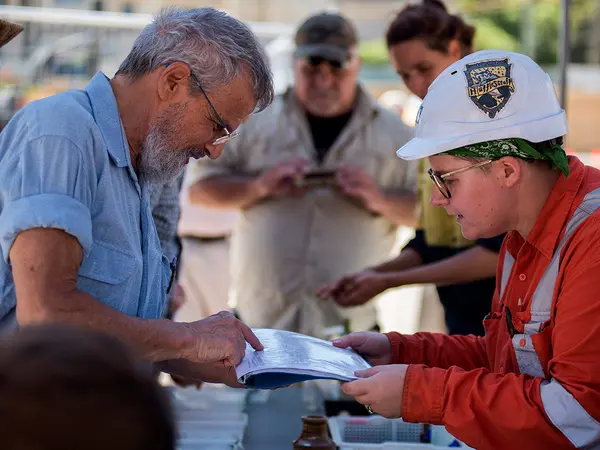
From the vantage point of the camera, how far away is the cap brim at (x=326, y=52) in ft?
14.4

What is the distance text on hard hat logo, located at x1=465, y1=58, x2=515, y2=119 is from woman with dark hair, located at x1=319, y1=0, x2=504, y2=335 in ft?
4.37

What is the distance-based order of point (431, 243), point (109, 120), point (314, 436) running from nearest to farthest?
1. point (109, 120)
2. point (314, 436)
3. point (431, 243)

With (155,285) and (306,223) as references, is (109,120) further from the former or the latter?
(306,223)

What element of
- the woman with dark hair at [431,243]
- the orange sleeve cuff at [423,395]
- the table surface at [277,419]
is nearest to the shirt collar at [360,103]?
the woman with dark hair at [431,243]

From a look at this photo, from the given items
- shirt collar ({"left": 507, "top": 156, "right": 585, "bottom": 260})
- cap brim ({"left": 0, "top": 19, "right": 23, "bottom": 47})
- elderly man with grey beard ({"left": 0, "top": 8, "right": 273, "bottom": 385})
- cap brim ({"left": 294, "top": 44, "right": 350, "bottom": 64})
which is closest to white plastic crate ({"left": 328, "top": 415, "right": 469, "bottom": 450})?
elderly man with grey beard ({"left": 0, "top": 8, "right": 273, "bottom": 385})

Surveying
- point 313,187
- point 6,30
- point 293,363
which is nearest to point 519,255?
point 293,363

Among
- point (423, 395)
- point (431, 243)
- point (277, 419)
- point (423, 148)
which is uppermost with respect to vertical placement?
point (423, 148)

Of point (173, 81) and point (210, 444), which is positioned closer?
point (173, 81)

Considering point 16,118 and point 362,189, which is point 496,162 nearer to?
point 16,118

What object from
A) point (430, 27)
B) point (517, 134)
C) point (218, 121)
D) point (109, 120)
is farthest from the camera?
point (430, 27)

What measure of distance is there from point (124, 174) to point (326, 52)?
253cm

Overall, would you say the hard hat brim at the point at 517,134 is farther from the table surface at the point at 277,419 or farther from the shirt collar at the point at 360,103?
the shirt collar at the point at 360,103

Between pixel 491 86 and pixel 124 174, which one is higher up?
pixel 491 86

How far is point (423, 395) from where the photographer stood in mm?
1913
